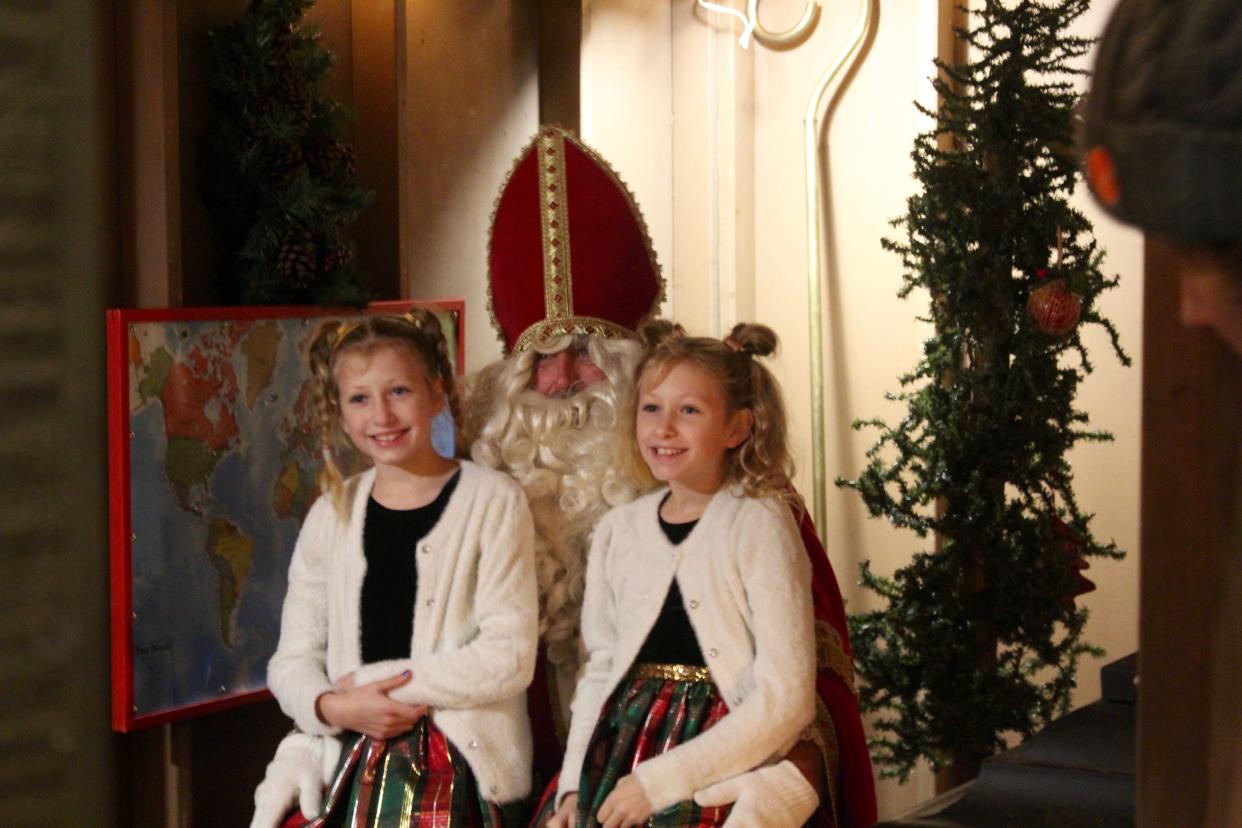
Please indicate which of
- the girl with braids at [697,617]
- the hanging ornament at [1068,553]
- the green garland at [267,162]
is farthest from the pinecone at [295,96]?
the hanging ornament at [1068,553]

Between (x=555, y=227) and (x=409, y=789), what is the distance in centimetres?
114

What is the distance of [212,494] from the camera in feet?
10.8

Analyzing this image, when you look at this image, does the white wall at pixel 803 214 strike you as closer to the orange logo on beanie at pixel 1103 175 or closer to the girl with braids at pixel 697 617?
the girl with braids at pixel 697 617

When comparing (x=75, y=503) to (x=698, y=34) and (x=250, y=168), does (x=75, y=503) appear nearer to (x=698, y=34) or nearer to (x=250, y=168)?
(x=250, y=168)

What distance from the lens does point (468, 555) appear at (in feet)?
8.38

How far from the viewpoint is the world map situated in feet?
10.3

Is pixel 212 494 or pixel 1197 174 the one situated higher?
pixel 1197 174

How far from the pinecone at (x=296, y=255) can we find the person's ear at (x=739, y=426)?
52.2 inches

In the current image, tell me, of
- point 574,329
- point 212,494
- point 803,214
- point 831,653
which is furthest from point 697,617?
point 803,214

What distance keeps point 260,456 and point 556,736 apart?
1.07 metres

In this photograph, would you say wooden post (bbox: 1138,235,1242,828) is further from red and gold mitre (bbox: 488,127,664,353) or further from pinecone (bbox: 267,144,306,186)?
pinecone (bbox: 267,144,306,186)

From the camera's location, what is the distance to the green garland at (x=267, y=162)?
131 inches

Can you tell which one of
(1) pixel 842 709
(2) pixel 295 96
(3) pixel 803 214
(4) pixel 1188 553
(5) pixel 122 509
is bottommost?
(1) pixel 842 709

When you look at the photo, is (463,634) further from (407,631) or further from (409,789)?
(409,789)
